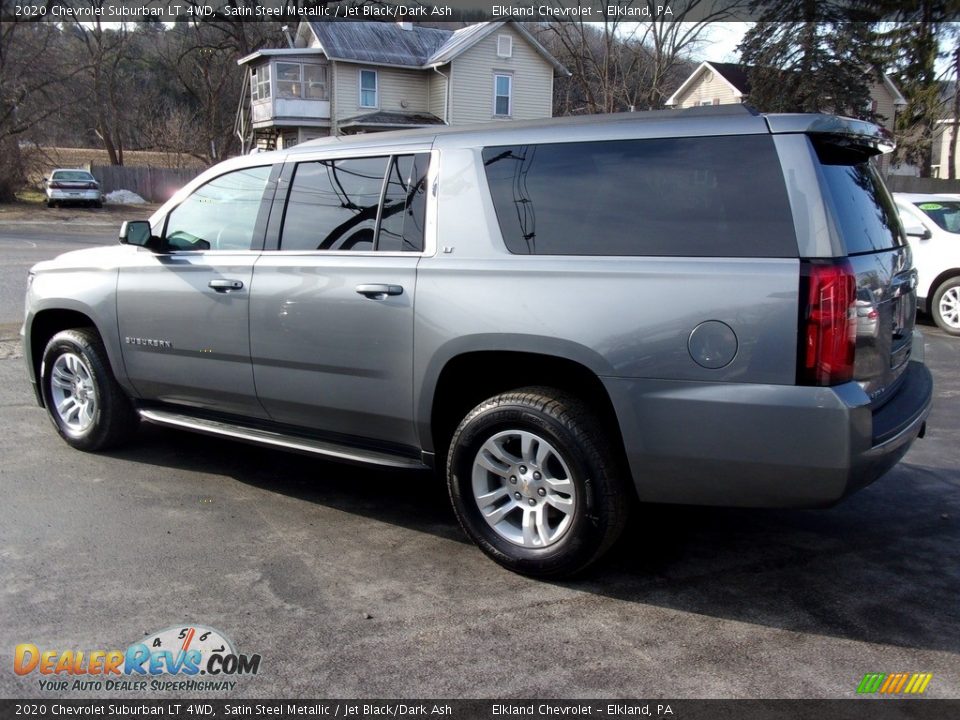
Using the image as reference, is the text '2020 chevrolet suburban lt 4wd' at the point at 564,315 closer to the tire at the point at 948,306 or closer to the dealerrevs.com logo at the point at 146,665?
the dealerrevs.com logo at the point at 146,665

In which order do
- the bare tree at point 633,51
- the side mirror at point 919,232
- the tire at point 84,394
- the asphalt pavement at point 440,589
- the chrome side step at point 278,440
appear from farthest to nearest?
the bare tree at point 633,51
the side mirror at point 919,232
the tire at point 84,394
the chrome side step at point 278,440
the asphalt pavement at point 440,589

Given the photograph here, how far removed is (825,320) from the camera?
3.12 meters

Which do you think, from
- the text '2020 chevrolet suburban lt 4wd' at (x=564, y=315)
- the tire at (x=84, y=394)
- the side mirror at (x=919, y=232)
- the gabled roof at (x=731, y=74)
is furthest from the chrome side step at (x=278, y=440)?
the gabled roof at (x=731, y=74)

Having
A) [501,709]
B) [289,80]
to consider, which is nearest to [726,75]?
[289,80]

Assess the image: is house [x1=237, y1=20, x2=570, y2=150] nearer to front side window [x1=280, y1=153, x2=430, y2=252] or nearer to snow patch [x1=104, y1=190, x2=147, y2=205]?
snow patch [x1=104, y1=190, x2=147, y2=205]

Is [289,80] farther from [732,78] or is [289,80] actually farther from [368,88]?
[732,78]

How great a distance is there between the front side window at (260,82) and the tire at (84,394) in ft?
116

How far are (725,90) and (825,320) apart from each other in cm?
4393

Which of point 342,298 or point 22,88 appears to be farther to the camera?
point 22,88

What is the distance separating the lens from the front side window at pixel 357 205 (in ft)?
13.4

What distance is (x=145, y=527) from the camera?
430 cm

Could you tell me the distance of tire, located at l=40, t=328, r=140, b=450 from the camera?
17.3 ft

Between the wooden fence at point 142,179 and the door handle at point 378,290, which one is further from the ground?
the wooden fence at point 142,179

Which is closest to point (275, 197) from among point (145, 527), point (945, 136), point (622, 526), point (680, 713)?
point (145, 527)
